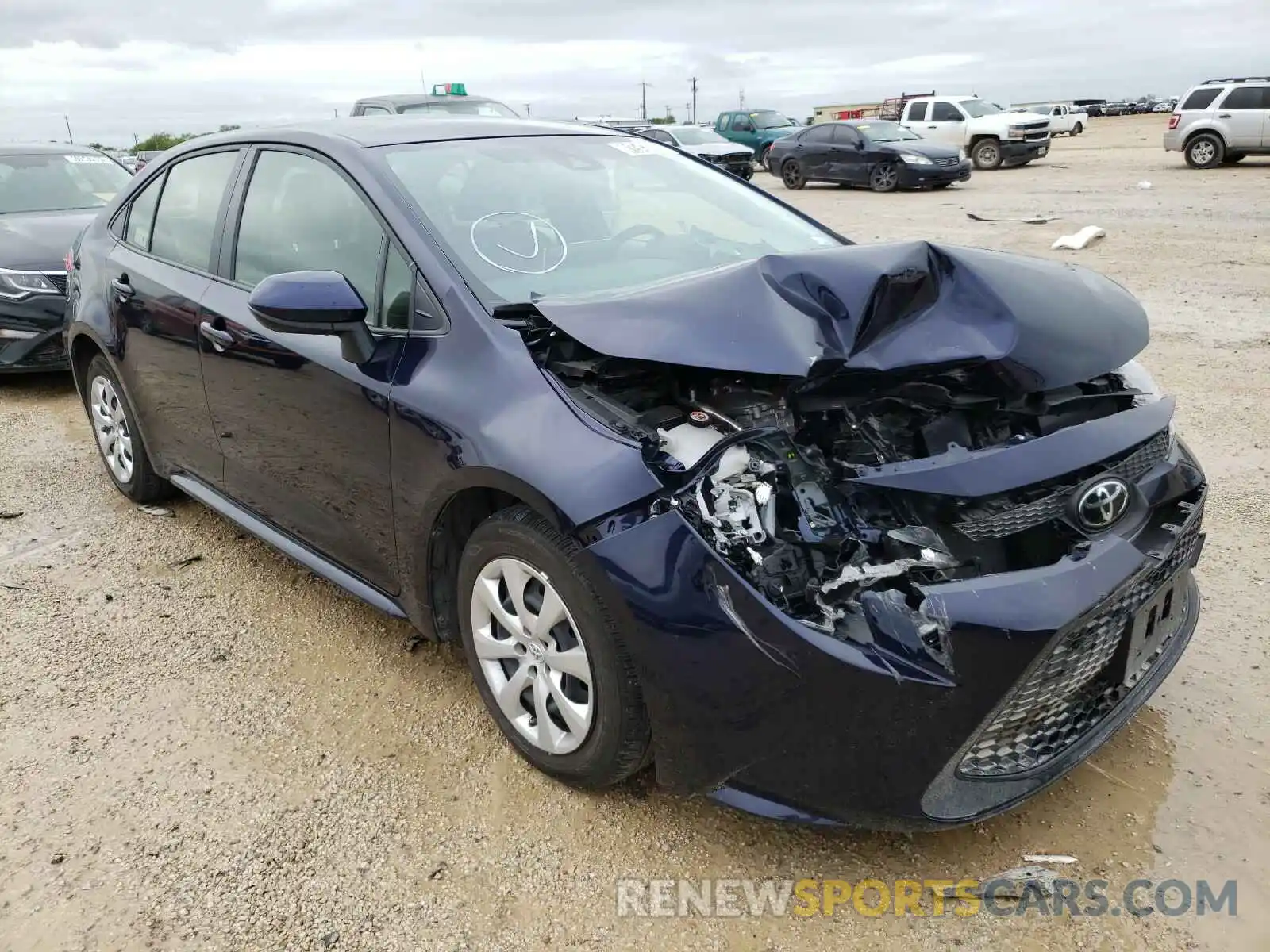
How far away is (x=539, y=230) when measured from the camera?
303cm

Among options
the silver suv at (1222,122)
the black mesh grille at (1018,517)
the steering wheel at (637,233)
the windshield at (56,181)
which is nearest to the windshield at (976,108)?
the silver suv at (1222,122)

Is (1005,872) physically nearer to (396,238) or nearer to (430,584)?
(430,584)

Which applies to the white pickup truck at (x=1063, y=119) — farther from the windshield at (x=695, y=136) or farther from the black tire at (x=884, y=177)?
the black tire at (x=884, y=177)

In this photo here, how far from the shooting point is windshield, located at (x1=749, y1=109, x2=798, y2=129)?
88.7 feet

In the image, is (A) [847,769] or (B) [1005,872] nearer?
(A) [847,769]

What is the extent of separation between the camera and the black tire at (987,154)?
76.7 ft

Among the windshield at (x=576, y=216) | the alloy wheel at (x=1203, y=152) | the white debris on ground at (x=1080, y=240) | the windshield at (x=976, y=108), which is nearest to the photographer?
the windshield at (x=576, y=216)

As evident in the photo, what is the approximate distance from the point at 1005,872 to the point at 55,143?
31.9ft

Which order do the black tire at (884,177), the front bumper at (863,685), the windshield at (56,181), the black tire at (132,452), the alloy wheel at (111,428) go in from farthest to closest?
the black tire at (884,177), the windshield at (56,181), the alloy wheel at (111,428), the black tire at (132,452), the front bumper at (863,685)

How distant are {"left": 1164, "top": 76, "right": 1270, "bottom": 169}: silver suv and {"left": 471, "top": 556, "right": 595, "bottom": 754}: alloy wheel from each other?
21855 millimetres

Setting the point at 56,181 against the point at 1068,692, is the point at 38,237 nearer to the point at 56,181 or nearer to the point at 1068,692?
the point at 56,181

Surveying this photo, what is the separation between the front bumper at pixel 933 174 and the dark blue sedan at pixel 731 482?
17.4 m

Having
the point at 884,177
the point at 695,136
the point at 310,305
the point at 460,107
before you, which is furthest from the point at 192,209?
the point at 695,136

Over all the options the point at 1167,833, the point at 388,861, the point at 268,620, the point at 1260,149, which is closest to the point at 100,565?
the point at 268,620
